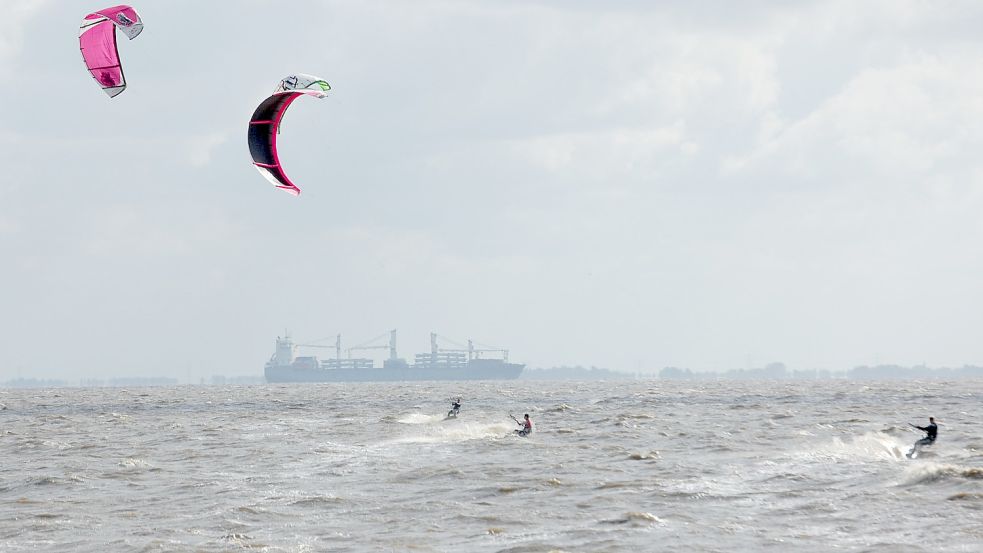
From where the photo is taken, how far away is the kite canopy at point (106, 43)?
1465 inches

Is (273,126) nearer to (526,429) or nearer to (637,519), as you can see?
(526,429)

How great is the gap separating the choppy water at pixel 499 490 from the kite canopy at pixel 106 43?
13223mm

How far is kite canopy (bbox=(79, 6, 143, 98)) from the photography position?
37219 mm

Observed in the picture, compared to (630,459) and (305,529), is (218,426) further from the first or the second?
(305,529)

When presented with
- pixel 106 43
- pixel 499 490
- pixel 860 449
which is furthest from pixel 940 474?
pixel 106 43

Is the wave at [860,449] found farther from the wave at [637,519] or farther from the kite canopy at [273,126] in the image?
the kite canopy at [273,126]

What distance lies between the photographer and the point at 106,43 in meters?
38.2

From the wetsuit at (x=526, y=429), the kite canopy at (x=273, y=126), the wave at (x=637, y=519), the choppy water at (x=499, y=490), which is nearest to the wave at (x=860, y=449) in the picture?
the choppy water at (x=499, y=490)

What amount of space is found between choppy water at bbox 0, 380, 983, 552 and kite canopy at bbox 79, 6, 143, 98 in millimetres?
13223

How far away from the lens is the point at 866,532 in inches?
874

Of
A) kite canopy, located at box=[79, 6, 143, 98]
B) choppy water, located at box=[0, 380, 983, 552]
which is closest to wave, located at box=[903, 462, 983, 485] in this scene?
choppy water, located at box=[0, 380, 983, 552]

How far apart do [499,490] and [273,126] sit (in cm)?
1924

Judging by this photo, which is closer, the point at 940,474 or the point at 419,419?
the point at 940,474

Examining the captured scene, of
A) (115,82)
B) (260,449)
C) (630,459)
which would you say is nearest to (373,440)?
(260,449)
